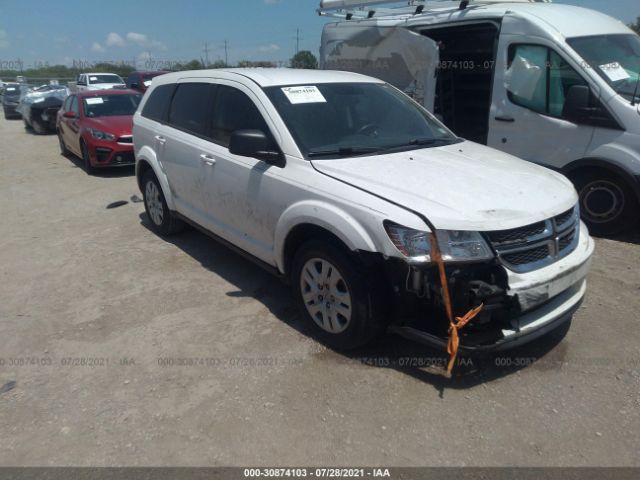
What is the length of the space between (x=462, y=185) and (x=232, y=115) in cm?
209

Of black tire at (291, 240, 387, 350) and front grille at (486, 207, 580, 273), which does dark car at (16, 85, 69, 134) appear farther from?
front grille at (486, 207, 580, 273)

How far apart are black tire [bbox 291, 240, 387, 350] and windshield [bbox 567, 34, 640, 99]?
3885mm

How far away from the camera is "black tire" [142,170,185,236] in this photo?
5707 millimetres

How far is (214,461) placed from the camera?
2.63 meters

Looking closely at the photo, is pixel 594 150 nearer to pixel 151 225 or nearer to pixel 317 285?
pixel 317 285

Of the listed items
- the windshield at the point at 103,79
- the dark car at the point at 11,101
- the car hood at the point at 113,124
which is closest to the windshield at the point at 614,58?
the car hood at the point at 113,124

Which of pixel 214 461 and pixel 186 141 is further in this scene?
pixel 186 141

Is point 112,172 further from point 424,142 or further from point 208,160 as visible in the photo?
point 424,142

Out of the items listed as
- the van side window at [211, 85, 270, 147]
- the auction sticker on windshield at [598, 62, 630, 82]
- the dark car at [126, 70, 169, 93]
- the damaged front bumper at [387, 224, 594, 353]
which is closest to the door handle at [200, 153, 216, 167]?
the van side window at [211, 85, 270, 147]

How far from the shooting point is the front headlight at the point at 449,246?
9.16 feet

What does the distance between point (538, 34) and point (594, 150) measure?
144 centimetres

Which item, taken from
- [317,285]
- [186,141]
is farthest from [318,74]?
[317,285]

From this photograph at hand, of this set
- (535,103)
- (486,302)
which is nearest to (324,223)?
(486,302)

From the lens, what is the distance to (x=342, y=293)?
3.25 meters
